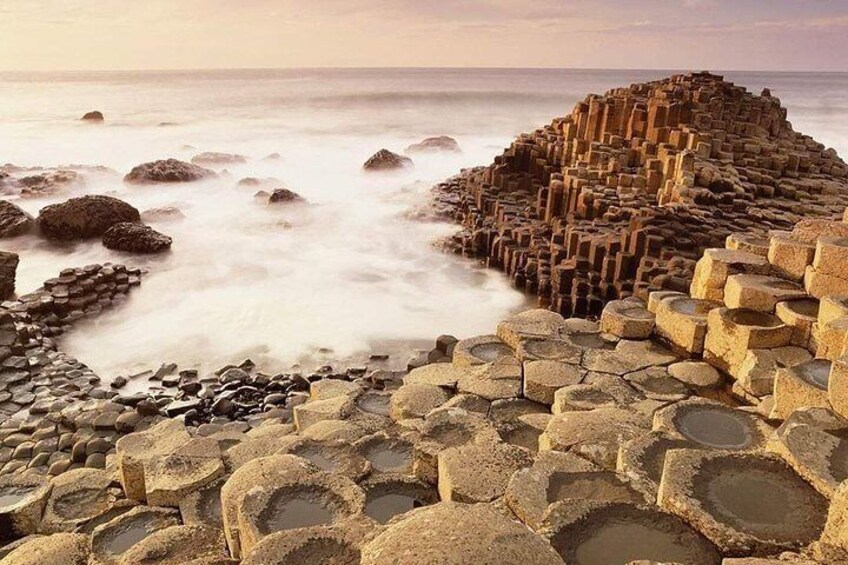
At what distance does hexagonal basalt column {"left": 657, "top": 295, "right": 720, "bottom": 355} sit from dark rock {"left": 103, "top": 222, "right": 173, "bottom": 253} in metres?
9.40

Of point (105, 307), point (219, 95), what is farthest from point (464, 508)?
point (219, 95)

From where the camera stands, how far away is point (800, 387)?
3717 millimetres

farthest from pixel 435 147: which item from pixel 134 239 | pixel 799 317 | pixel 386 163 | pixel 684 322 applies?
pixel 799 317

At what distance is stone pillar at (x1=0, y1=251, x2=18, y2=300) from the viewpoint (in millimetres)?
9141

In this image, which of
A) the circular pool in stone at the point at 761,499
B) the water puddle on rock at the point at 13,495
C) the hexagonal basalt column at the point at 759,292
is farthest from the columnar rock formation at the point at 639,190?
the water puddle on rock at the point at 13,495

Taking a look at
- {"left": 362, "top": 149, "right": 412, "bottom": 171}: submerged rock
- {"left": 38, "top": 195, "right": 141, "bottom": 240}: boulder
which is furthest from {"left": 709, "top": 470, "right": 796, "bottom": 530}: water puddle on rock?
{"left": 362, "top": 149, "right": 412, "bottom": 171}: submerged rock

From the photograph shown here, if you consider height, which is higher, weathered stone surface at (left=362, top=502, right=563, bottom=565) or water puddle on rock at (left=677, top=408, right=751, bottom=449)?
weathered stone surface at (left=362, top=502, right=563, bottom=565)

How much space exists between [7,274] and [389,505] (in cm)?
836

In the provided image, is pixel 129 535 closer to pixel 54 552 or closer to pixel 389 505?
pixel 54 552

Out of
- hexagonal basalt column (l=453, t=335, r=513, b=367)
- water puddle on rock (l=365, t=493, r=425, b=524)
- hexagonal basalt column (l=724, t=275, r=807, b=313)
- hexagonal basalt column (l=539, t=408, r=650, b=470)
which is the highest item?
hexagonal basalt column (l=724, t=275, r=807, b=313)

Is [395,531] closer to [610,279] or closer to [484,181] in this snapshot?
[610,279]

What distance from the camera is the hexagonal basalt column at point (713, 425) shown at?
363 cm

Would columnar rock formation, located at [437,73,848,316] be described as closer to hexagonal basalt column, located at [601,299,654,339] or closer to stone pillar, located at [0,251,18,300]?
hexagonal basalt column, located at [601,299,654,339]

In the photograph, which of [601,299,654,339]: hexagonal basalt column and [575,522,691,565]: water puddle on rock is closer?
[575,522,691,565]: water puddle on rock
